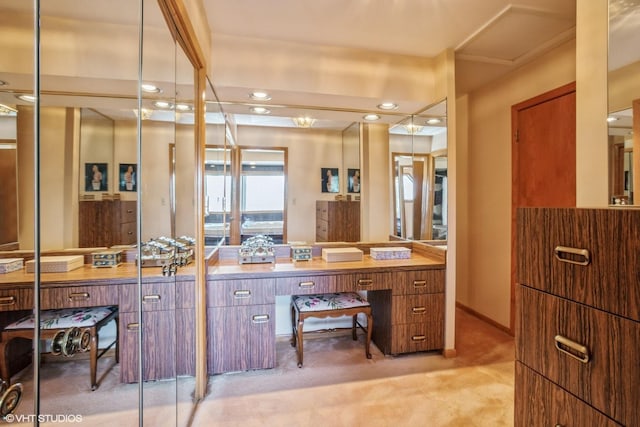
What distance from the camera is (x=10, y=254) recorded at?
0.62 m

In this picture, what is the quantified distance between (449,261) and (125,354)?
2245 millimetres

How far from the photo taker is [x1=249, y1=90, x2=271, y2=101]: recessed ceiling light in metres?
2.34

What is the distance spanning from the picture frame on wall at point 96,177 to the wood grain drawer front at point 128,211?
14 centimetres

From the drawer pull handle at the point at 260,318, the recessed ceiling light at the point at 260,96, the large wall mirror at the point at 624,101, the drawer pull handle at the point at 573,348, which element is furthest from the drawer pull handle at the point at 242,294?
the large wall mirror at the point at 624,101

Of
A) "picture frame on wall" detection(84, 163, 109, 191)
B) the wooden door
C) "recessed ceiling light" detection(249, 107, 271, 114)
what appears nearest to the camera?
"picture frame on wall" detection(84, 163, 109, 191)

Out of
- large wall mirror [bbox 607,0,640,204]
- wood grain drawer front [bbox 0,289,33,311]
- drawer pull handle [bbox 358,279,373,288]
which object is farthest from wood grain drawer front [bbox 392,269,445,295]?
wood grain drawer front [bbox 0,289,33,311]

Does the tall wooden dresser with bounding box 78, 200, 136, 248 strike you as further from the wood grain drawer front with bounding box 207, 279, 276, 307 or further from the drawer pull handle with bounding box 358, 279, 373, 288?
the drawer pull handle with bounding box 358, 279, 373, 288

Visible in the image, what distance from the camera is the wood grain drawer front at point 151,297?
53.4 inches

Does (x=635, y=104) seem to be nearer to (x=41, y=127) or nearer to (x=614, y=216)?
(x=614, y=216)

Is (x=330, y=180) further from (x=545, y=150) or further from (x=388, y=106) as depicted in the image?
(x=545, y=150)

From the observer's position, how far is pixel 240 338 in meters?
2.11

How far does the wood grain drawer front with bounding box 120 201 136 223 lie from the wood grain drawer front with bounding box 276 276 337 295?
116cm

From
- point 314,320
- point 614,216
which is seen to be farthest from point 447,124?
point 314,320

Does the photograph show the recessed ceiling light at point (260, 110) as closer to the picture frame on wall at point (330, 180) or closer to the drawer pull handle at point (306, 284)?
the picture frame on wall at point (330, 180)
